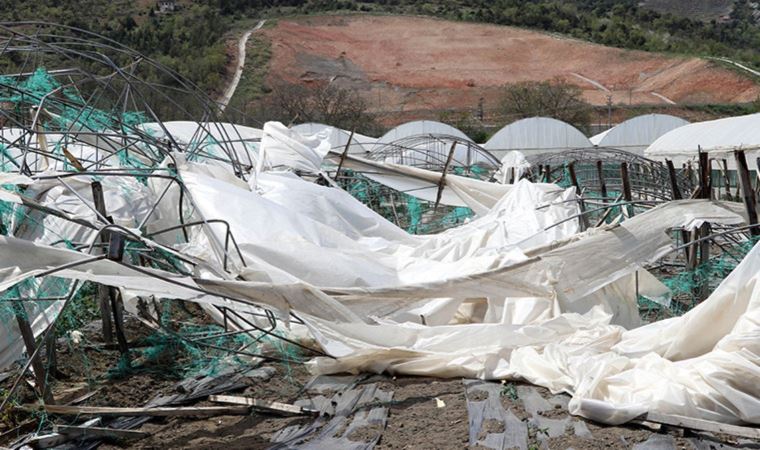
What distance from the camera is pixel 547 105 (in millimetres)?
43844

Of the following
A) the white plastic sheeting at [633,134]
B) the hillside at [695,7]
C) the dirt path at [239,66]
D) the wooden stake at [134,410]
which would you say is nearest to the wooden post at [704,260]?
the wooden stake at [134,410]

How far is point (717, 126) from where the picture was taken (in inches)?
765

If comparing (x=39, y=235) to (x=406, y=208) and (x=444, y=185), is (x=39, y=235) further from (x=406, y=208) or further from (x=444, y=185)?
(x=406, y=208)

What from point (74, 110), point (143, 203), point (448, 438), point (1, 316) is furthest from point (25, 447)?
point (74, 110)

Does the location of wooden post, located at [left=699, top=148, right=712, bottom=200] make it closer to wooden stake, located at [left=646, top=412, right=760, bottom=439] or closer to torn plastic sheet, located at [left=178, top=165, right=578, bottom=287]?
torn plastic sheet, located at [left=178, top=165, right=578, bottom=287]

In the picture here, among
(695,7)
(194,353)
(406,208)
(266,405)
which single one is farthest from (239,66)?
(695,7)

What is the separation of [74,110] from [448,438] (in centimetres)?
Answer: 574

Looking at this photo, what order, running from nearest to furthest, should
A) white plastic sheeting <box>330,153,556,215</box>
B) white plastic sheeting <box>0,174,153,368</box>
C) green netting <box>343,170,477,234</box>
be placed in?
white plastic sheeting <box>0,174,153,368</box> → white plastic sheeting <box>330,153,556,215</box> → green netting <box>343,170,477,234</box>

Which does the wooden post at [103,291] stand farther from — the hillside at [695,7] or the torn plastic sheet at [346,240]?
the hillside at [695,7]

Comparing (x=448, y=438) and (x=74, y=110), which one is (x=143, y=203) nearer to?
(x=74, y=110)

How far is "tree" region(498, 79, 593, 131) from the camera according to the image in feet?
139

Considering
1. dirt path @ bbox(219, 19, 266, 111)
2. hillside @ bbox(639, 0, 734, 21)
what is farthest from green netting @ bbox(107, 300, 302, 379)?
hillside @ bbox(639, 0, 734, 21)

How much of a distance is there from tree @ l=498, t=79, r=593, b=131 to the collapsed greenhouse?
1287 inches

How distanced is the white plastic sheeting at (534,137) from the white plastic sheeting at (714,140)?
4.72 m
